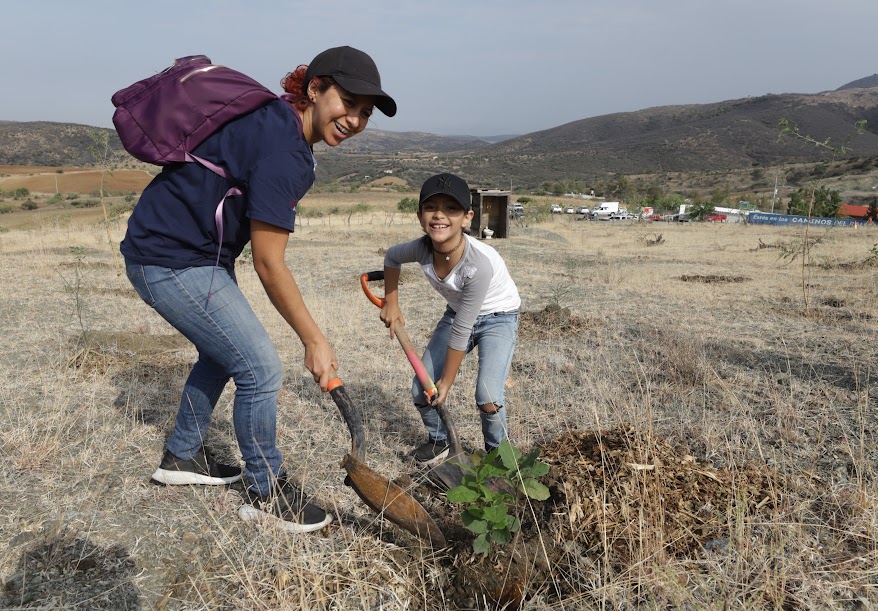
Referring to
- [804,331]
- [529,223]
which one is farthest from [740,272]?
[529,223]

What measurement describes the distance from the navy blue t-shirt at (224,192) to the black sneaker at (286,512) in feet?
3.37

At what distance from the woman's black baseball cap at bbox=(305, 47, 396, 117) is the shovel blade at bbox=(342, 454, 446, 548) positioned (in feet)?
4.55

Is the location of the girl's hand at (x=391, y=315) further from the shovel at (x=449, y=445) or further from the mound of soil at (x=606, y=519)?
the mound of soil at (x=606, y=519)

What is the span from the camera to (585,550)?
2264 millimetres

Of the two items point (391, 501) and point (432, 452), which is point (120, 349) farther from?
point (391, 501)

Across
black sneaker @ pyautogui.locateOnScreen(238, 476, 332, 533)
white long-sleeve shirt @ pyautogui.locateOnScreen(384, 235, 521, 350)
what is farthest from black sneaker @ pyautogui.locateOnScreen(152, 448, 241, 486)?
white long-sleeve shirt @ pyautogui.locateOnScreen(384, 235, 521, 350)

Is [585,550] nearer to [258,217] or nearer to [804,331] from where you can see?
[258,217]

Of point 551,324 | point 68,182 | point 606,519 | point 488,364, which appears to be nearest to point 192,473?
point 488,364

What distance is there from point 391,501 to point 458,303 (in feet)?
3.89

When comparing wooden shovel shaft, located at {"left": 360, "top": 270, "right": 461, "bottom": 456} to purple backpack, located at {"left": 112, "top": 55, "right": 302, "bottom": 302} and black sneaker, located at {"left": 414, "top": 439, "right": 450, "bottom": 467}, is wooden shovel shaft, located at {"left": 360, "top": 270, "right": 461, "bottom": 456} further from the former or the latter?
purple backpack, located at {"left": 112, "top": 55, "right": 302, "bottom": 302}

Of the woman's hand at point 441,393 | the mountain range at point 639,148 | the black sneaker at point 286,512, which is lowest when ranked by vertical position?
the black sneaker at point 286,512

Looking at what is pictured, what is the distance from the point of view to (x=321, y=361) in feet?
7.08

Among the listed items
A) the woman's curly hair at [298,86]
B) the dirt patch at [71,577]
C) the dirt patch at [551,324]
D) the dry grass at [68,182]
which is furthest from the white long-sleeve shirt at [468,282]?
the dry grass at [68,182]

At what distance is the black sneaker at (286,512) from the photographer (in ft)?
7.86
